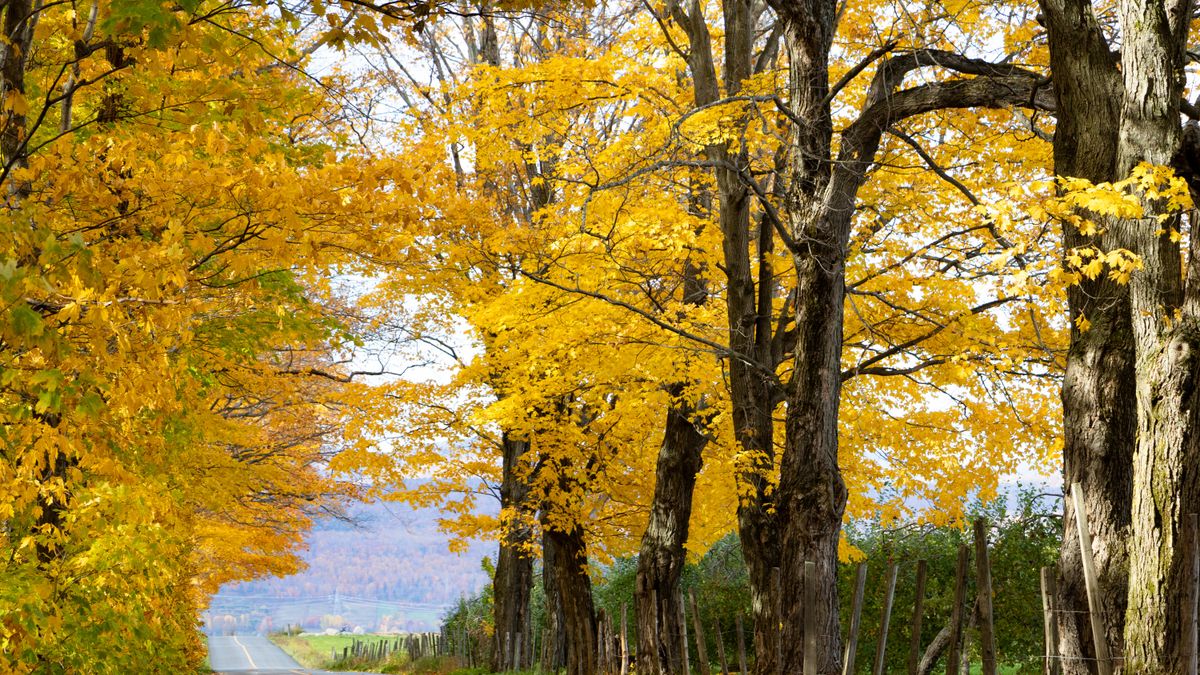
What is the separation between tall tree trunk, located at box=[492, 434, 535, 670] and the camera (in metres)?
18.5

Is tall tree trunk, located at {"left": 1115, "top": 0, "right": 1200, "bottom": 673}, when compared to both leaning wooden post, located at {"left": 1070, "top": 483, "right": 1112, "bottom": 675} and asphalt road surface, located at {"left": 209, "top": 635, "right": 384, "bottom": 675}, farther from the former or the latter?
asphalt road surface, located at {"left": 209, "top": 635, "right": 384, "bottom": 675}

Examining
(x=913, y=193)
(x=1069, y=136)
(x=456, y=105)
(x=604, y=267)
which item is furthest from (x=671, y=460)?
(x=1069, y=136)

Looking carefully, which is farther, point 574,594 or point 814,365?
point 574,594

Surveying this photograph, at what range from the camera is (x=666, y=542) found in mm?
13438

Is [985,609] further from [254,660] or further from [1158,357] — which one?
[254,660]

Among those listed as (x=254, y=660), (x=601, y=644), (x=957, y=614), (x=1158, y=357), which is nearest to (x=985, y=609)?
(x=957, y=614)

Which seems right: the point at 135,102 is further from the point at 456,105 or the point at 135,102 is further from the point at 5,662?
the point at 456,105

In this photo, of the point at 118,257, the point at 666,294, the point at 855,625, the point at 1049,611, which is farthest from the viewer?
the point at 666,294

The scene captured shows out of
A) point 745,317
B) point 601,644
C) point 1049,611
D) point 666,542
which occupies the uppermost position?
point 745,317

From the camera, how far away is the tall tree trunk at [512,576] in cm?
1848

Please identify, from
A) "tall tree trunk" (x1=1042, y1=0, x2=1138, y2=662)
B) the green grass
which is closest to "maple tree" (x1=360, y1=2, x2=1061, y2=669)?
"tall tree trunk" (x1=1042, y1=0, x2=1138, y2=662)

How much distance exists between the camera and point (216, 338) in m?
11.6

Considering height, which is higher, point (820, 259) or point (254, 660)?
point (820, 259)

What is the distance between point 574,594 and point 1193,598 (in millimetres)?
11816
